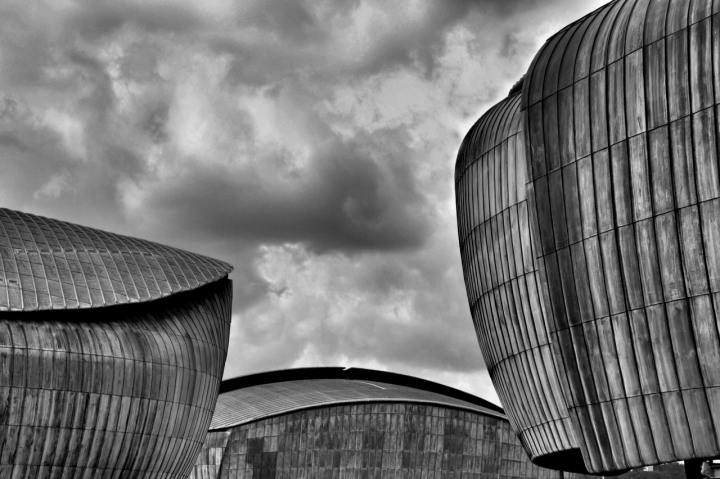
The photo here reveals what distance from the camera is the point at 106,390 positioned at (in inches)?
2087

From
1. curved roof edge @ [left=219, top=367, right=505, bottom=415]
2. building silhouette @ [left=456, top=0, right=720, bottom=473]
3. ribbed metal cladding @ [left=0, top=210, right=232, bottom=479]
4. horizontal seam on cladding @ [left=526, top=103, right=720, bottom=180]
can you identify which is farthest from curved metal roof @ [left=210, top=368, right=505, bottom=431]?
horizontal seam on cladding @ [left=526, top=103, right=720, bottom=180]

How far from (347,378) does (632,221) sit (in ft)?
241

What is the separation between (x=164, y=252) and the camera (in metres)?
65.3

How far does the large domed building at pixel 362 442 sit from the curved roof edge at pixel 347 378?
12.4 meters

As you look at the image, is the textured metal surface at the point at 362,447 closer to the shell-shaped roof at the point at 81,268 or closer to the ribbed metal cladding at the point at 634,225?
the shell-shaped roof at the point at 81,268

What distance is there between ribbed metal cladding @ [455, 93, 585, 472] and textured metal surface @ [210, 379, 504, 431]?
36.3 metres

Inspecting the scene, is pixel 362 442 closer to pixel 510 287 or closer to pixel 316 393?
pixel 316 393

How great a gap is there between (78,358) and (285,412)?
89.3 ft

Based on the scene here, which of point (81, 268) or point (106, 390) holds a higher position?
point (81, 268)

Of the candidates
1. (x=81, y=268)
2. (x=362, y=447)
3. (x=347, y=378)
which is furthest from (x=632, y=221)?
(x=347, y=378)

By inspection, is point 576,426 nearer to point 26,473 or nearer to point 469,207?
point 469,207

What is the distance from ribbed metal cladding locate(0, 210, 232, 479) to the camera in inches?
1997

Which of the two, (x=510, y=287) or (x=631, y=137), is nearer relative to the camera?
(x=631, y=137)

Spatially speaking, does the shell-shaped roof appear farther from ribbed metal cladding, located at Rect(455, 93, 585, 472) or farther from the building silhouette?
the building silhouette
